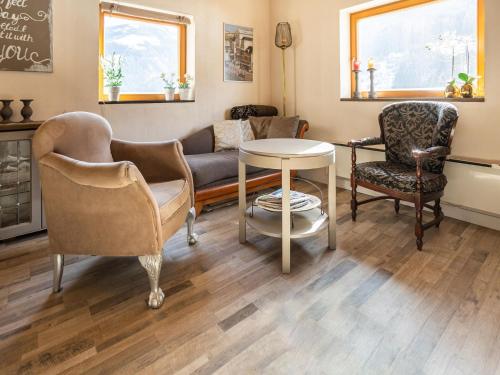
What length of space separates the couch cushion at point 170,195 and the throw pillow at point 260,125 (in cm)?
174

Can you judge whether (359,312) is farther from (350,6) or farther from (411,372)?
(350,6)

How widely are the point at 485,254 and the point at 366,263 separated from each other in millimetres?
818

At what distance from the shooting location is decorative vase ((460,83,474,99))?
104 inches

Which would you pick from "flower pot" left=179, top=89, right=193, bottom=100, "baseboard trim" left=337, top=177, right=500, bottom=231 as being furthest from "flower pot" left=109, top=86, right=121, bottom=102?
"baseboard trim" left=337, top=177, right=500, bottom=231

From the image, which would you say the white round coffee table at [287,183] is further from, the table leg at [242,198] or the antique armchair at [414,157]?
the antique armchair at [414,157]

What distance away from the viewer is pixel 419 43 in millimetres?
3102

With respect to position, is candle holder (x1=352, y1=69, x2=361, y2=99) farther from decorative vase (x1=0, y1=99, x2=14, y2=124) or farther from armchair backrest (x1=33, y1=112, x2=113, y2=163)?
decorative vase (x1=0, y1=99, x2=14, y2=124)

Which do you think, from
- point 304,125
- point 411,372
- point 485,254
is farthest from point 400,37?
point 411,372

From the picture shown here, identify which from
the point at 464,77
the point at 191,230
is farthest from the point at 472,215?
the point at 191,230

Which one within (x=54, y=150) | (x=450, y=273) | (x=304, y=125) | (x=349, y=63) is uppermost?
(x=349, y=63)

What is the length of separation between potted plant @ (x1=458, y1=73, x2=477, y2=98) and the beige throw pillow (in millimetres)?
2002

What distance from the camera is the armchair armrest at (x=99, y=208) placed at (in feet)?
5.03

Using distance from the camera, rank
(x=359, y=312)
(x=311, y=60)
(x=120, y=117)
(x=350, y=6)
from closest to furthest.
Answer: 1. (x=359, y=312)
2. (x=120, y=117)
3. (x=350, y=6)
4. (x=311, y=60)

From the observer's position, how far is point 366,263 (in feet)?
6.81
